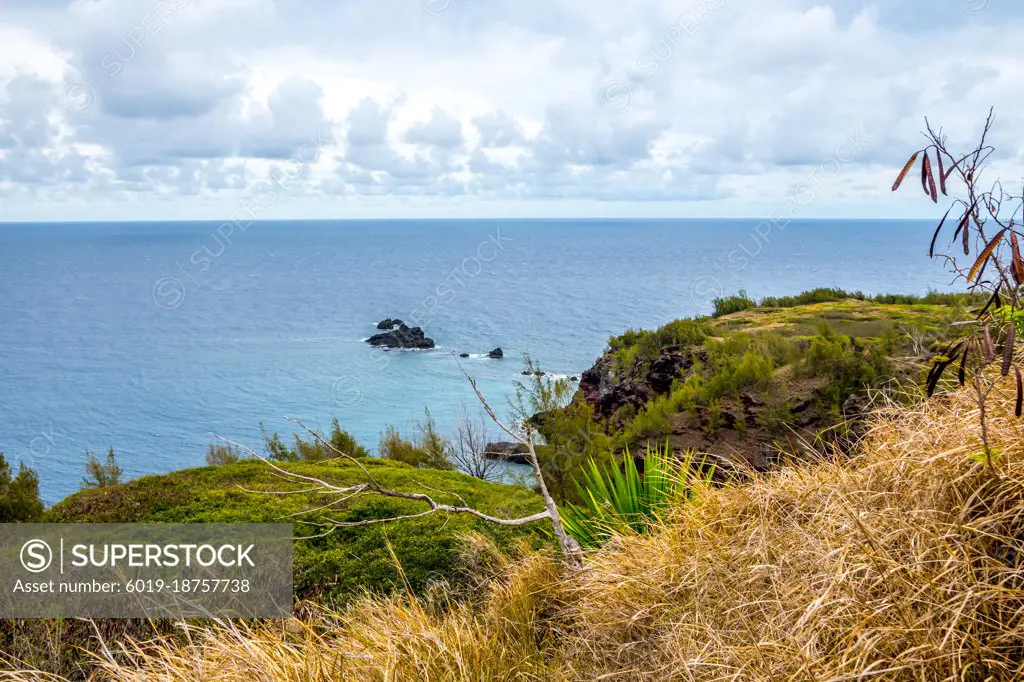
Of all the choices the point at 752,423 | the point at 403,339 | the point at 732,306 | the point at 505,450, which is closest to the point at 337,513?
the point at 752,423

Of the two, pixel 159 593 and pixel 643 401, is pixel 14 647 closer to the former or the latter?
pixel 159 593

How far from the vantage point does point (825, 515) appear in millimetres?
3564

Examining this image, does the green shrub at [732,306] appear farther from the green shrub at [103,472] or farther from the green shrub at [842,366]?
the green shrub at [103,472]

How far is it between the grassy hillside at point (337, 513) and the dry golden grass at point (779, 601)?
1.07 meters

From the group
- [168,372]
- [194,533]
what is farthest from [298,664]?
[168,372]

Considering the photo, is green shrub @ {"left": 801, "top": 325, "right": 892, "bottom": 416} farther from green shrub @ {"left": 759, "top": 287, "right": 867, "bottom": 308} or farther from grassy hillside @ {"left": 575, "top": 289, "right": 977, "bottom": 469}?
green shrub @ {"left": 759, "top": 287, "right": 867, "bottom": 308}

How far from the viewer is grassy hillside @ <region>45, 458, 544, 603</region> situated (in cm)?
584

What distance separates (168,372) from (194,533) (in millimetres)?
49856

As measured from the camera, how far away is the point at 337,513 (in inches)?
269

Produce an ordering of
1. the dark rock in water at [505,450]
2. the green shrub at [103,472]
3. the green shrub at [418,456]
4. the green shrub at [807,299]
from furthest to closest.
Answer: the dark rock in water at [505,450], the green shrub at [807,299], the green shrub at [103,472], the green shrub at [418,456]
